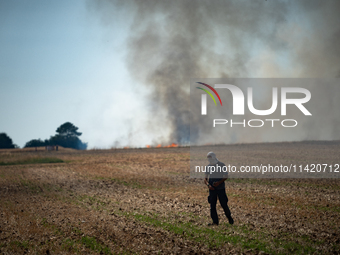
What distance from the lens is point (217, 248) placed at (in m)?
10.0

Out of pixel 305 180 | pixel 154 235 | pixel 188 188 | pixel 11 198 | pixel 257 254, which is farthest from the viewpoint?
pixel 305 180

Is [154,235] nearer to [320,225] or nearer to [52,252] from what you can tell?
[52,252]

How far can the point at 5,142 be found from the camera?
100m

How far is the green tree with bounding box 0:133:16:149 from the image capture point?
99588mm

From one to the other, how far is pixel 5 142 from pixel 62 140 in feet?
53.9

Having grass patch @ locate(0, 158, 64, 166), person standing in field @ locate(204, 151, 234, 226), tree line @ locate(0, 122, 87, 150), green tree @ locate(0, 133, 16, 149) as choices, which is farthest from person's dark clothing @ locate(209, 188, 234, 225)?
green tree @ locate(0, 133, 16, 149)

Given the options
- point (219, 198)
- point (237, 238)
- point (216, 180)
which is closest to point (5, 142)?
point (219, 198)

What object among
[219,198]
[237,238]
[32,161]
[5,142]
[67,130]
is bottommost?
[237,238]

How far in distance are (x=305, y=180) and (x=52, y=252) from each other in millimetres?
20803

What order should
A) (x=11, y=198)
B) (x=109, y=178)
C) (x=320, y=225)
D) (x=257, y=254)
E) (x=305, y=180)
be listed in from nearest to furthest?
(x=257, y=254) < (x=320, y=225) < (x=11, y=198) < (x=305, y=180) < (x=109, y=178)

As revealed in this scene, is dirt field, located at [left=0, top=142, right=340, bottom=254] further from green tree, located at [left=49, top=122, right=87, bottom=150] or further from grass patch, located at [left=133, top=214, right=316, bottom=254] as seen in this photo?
green tree, located at [left=49, top=122, right=87, bottom=150]

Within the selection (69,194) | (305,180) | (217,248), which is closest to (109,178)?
(69,194)

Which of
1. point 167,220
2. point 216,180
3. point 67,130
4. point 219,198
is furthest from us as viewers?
point 67,130

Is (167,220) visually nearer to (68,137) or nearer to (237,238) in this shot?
(237,238)
